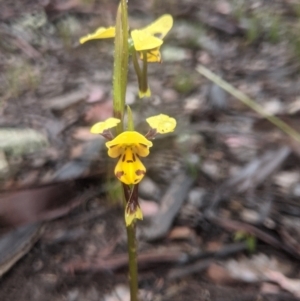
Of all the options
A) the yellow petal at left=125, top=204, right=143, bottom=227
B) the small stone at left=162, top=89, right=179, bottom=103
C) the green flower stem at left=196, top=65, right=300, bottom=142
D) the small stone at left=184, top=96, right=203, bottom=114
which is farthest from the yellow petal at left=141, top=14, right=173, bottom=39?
the small stone at left=162, top=89, right=179, bottom=103

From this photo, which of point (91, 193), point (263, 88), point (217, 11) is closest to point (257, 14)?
point (217, 11)

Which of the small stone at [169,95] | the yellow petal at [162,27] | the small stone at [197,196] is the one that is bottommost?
the small stone at [169,95]

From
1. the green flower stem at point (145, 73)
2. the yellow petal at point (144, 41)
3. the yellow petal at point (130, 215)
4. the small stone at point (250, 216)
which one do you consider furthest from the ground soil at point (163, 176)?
the yellow petal at point (144, 41)

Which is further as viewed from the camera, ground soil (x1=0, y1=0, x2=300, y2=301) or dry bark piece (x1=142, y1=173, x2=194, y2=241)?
dry bark piece (x1=142, y1=173, x2=194, y2=241)

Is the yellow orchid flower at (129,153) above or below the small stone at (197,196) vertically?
above

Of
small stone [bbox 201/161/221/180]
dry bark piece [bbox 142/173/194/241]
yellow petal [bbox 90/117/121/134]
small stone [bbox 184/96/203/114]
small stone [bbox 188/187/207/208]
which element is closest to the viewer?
yellow petal [bbox 90/117/121/134]

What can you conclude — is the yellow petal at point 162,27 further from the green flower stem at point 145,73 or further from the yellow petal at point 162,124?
the yellow petal at point 162,124

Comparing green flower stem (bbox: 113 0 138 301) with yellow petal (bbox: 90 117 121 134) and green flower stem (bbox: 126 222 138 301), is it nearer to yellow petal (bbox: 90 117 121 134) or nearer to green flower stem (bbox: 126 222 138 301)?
yellow petal (bbox: 90 117 121 134)
